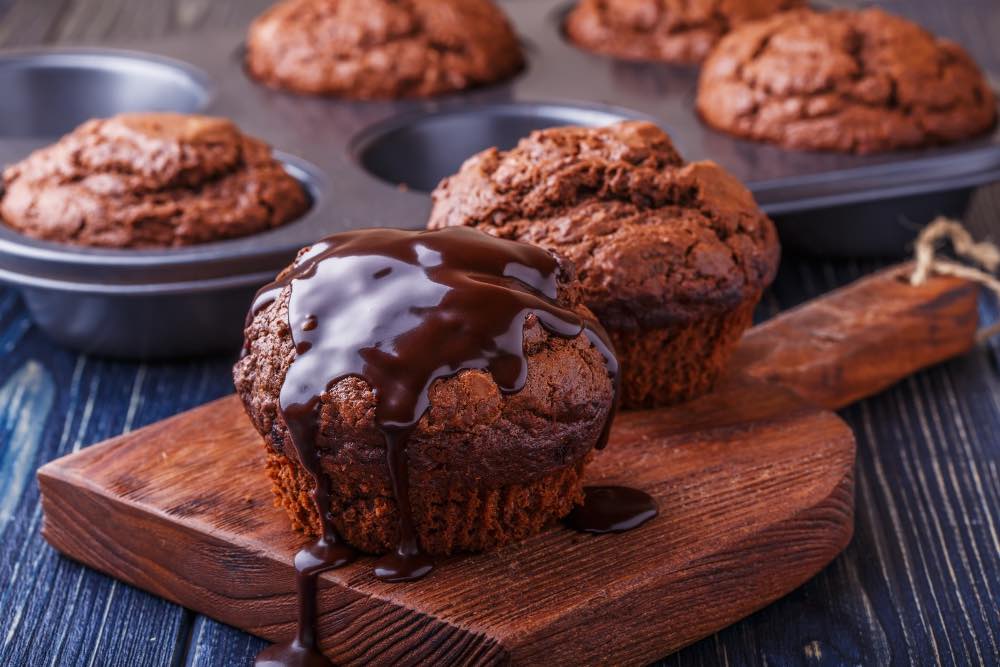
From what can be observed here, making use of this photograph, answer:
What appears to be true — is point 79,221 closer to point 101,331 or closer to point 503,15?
point 101,331

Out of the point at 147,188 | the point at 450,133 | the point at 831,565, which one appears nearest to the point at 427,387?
the point at 831,565

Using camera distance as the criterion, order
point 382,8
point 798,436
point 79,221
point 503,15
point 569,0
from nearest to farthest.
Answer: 1. point 798,436
2. point 79,221
3. point 382,8
4. point 503,15
5. point 569,0

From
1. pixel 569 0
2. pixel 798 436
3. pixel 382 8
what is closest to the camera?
pixel 798 436

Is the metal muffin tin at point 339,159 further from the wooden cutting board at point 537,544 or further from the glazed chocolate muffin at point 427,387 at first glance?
the glazed chocolate muffin at point 427,387

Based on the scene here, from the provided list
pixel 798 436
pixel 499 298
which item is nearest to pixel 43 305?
pixel 499 298

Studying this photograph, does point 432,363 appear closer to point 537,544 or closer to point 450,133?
point 537,544

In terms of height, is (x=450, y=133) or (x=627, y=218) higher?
(x=627, y=218)

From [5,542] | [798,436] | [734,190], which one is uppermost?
[734,190]
